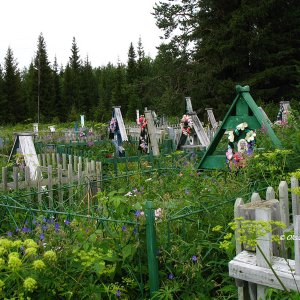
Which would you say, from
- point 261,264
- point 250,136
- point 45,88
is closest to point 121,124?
point 250,136

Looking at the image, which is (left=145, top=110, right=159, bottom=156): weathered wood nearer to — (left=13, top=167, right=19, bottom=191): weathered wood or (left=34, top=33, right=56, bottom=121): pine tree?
(left=13, top=167, right=19, bottom=191): weathered wood

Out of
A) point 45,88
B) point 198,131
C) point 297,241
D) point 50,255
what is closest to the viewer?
point 297,241

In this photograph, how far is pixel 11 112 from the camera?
4244 centimetres

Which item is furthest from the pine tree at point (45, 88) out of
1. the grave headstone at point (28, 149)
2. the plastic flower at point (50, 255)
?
the plastic flower at point (50, 255)

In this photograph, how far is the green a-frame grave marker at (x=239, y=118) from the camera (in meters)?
4.93

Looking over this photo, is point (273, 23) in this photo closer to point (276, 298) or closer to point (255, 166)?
point (255, 166)

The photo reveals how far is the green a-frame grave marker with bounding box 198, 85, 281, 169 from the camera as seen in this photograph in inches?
194

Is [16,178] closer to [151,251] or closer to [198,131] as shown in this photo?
[151,251]

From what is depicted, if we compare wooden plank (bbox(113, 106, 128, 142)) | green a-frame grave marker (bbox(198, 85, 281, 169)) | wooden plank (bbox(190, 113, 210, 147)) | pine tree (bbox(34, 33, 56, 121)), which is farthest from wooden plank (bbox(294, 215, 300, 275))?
pine tree (bbox(34, 33, 56, 121))

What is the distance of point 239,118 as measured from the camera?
511cm

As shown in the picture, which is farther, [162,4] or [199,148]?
[162,4]

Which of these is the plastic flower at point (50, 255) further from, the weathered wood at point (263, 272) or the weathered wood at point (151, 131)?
the weathered wood at point (151, 131)

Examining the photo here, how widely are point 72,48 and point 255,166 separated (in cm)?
5353

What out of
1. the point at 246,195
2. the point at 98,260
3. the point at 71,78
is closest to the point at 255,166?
the point at 246,195
